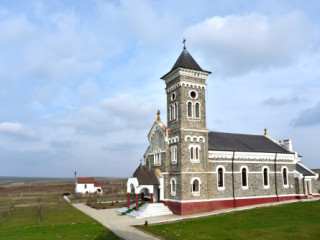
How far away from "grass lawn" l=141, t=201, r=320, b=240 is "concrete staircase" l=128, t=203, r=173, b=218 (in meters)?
5.41

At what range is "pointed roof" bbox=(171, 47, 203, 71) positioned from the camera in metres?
33.1

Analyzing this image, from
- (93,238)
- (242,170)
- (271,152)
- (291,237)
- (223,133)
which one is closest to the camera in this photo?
(291,237)

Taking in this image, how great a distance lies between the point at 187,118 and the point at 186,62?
7.17m

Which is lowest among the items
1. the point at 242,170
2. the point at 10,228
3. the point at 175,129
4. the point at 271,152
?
the point at 10,228

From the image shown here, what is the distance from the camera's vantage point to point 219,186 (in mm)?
32781

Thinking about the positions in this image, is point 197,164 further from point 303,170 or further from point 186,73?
point 303,170

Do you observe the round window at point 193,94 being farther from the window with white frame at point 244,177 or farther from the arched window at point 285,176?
the arched window at point 285,176

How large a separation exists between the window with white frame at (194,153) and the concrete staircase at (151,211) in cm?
660

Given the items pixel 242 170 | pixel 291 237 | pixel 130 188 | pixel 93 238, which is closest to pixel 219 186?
pixel 242 170

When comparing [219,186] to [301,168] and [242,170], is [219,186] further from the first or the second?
[301,168]

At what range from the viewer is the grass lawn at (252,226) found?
1953 cm

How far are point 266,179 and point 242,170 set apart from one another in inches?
170

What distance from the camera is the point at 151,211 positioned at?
30547 mm

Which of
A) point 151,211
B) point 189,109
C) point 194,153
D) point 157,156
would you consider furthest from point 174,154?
point 151,211
